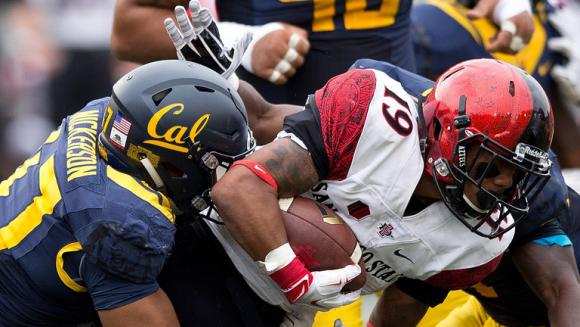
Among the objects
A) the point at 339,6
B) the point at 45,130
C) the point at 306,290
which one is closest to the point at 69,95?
the point at 45,130

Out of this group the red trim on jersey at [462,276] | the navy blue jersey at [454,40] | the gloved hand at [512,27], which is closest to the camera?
the red trim on jersey at [462,276]

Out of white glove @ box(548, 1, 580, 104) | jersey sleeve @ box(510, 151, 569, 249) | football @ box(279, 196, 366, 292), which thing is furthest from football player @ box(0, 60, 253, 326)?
white glove @ box(548, 1, 580, 104)

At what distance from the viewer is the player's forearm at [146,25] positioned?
4070mm

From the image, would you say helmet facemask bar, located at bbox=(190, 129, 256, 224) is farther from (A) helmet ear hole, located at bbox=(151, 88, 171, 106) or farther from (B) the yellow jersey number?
(B) the yellow jersey number

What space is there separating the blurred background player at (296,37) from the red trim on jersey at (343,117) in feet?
3.12

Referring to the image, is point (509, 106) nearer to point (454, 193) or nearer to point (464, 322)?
point (454, 193)

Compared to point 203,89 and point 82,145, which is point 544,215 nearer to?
point 203,89

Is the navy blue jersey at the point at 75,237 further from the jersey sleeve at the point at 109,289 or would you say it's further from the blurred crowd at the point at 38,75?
the blurred crowd at the point at 38,75

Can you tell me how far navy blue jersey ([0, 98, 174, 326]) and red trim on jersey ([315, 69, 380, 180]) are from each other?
49 cm

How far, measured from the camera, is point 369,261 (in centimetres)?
338

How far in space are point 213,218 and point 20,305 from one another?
61 centimetres

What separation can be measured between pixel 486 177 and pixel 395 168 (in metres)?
0.25

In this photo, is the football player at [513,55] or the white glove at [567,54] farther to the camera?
the white glove at [567,54]

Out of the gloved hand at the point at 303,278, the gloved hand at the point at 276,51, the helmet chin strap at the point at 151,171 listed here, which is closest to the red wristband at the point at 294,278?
the gloved hand at the point at 303,278
